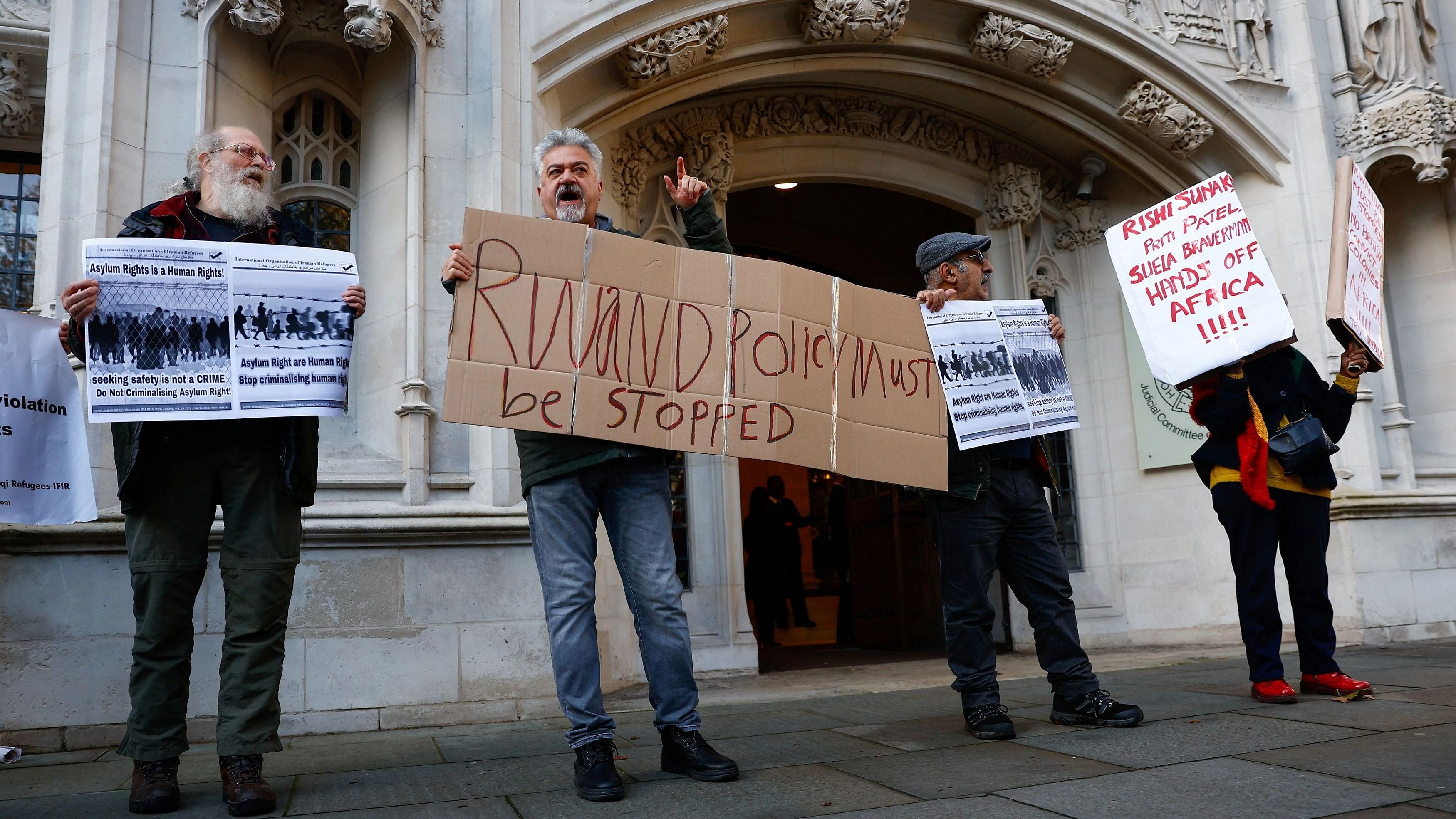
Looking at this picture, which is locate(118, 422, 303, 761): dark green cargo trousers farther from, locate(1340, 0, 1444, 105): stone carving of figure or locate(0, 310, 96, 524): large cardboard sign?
locate(1340, 0, 1444, 105): stone carving of figure

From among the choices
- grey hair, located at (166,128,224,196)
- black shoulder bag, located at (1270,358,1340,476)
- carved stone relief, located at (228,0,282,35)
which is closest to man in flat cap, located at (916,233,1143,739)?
black shoulder bag, located at (1270,358,1340,476)

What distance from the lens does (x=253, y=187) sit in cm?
336

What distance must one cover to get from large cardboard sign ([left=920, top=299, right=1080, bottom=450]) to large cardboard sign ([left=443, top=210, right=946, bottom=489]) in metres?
0.12

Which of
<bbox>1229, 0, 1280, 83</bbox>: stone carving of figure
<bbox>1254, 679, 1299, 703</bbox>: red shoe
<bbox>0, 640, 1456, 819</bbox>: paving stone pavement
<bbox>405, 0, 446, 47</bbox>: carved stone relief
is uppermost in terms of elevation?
<bbox>1229, 0, 1280, 83</bbox>: stone carving of figure

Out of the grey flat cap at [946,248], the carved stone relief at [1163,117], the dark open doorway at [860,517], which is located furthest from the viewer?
the dark open doorway at [860,517]

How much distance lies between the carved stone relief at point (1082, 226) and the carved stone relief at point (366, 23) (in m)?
6.10

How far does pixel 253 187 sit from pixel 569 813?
2194mm

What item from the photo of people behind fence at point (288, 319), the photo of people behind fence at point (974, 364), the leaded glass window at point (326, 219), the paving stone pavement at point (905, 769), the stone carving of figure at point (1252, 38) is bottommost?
the paving stone pavement at point (905, 769)

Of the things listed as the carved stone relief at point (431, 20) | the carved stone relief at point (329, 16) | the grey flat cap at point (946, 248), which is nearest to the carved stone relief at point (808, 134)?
the carved stone relief at point (431, 20)

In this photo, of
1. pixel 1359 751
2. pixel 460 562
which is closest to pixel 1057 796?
pixel 1359 751

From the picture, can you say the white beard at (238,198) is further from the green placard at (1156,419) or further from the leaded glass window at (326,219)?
the green placard at (1156,419)

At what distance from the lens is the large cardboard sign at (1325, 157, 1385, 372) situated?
13.6ft

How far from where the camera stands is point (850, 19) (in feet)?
23.4

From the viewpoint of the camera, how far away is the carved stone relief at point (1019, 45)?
7.57 m
